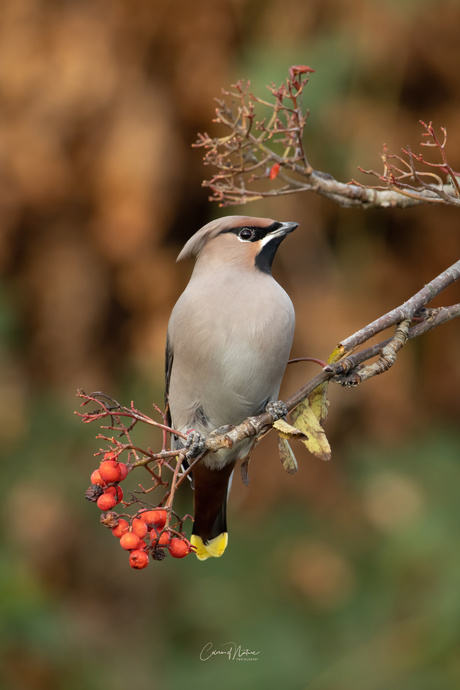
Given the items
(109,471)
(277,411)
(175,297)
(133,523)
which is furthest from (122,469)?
(175,297)

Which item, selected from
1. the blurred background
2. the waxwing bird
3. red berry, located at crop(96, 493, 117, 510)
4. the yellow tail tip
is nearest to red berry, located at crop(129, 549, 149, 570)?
red berry, located at crop(96, 493, 117, 510)

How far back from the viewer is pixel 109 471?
185 cm

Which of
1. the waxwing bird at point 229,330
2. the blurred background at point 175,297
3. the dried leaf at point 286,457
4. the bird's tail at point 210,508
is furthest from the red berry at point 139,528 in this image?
the blurred background at point 175,297

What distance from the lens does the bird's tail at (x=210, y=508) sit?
2.93 metres

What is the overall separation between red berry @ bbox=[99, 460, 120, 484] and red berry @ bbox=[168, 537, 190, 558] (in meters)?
0.23

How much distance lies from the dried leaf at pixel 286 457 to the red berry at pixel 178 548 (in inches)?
10.9

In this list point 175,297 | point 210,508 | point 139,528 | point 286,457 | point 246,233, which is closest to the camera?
point 139,528

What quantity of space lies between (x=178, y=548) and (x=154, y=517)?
0.28ft

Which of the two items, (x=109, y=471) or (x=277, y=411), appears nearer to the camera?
(x=109, y=471)

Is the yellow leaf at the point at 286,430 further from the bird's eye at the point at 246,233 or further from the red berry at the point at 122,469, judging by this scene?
the bird's eye at the point at 246,233

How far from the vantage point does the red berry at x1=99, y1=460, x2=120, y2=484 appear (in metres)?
1.85

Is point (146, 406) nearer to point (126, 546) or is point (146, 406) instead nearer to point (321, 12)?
point (321, 12)

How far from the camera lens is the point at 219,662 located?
4.20 meters

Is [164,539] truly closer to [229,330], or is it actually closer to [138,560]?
[138,560]
